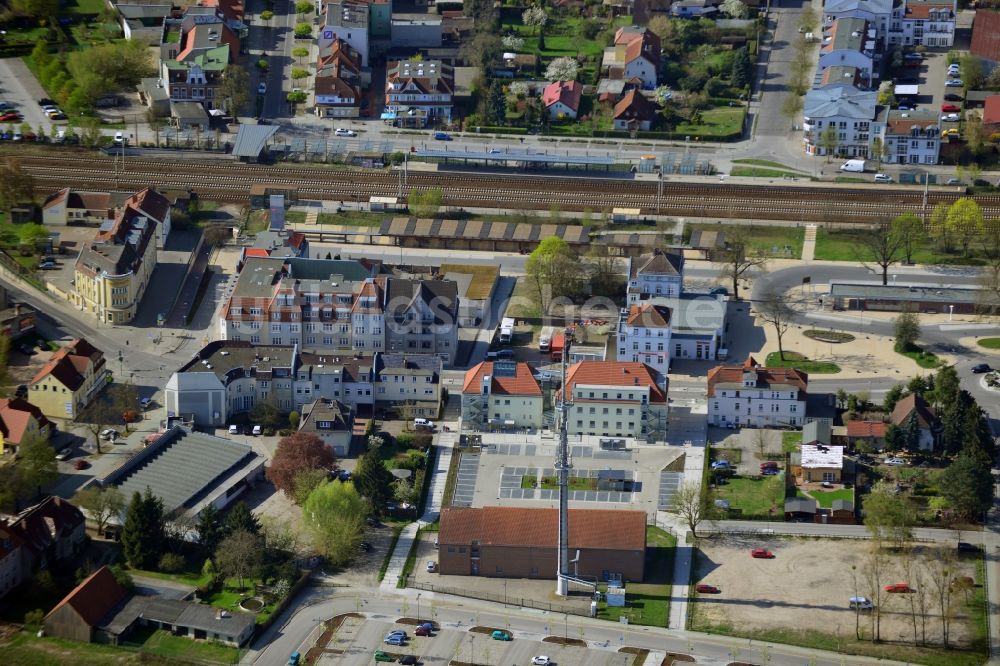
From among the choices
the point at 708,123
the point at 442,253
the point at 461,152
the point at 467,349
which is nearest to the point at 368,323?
the point at 467,349

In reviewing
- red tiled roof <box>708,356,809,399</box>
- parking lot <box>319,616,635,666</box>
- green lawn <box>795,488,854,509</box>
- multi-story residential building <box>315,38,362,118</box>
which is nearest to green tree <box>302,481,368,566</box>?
parking lot <box>319,616,635,666</box>

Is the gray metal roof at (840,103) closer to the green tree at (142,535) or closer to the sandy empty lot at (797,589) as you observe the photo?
the sandy empty lot at (797,589)

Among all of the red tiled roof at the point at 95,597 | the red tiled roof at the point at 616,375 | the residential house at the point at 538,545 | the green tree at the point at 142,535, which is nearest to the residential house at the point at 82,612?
the red tiled roof at the point at 95,597

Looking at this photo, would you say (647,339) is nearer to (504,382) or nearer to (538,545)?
(504,382)

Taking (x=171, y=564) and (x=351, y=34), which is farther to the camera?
(x=351, y=34)

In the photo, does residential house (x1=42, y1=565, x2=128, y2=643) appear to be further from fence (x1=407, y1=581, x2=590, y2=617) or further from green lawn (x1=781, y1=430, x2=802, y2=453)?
green lawn (x1=781, y1=430, x2=802, y2=453)

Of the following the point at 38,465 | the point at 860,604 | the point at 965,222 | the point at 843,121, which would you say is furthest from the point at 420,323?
the point at 843,121
